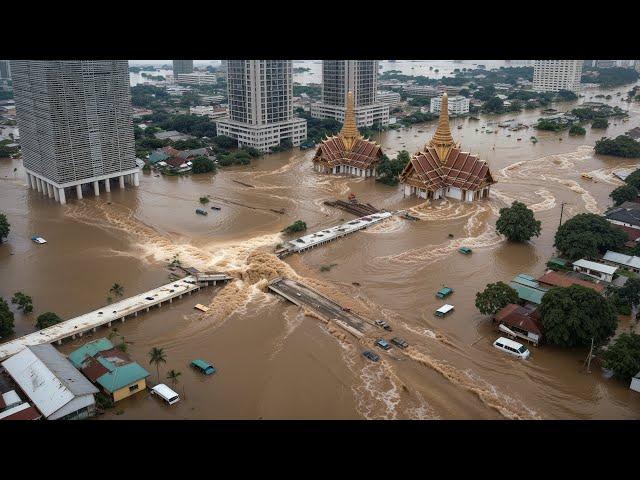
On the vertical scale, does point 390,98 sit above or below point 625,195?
above

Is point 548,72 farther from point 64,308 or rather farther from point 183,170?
point 64,308

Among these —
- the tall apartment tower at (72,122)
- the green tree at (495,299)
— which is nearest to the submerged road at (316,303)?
the green tree at (495,299)

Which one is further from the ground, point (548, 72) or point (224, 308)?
point (548, 72)

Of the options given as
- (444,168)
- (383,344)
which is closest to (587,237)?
(383,344)

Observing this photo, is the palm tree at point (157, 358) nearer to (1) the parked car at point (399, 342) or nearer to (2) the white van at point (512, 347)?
(1) the parked car at point (399, 342)

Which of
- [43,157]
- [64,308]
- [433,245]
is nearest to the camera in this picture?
[64,308]

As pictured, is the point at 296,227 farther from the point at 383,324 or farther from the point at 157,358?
the point at 157,358

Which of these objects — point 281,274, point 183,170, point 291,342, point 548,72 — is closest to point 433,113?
point 548,72
